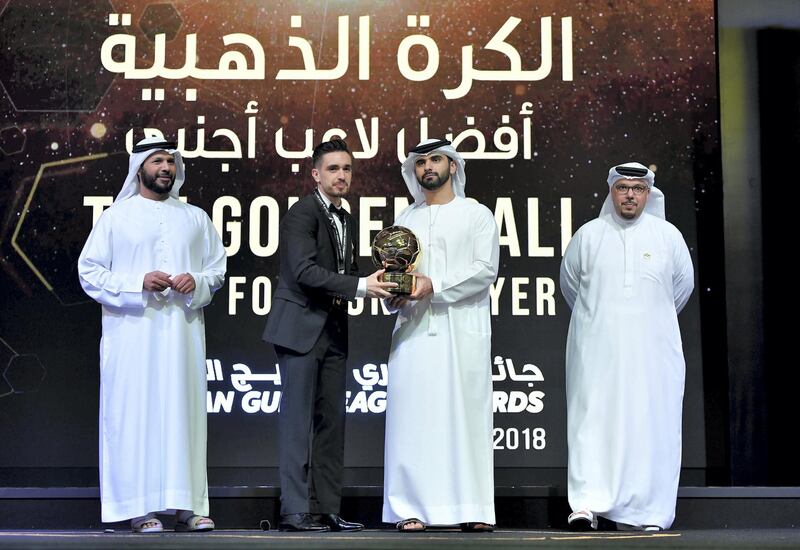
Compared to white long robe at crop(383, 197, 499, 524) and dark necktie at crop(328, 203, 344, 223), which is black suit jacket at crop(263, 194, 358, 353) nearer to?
dark necktie at crop(328, 203, 344, 223)

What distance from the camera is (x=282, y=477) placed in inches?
217

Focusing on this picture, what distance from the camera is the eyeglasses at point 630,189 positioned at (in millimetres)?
5965

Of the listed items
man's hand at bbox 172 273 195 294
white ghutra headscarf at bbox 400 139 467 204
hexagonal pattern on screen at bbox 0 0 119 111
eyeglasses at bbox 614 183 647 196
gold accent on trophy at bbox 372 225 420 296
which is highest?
hexagonal pattern on screen at bbox 0 0 119 111

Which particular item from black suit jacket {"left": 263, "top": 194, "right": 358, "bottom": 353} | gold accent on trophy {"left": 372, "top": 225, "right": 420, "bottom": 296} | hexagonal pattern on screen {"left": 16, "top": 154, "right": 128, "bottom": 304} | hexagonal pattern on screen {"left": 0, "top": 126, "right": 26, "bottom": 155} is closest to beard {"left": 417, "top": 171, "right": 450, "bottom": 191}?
gold accent on trophy {"left": 372, "top": 225, "right": 420, "bottom": 296}

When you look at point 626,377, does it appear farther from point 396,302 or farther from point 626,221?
point 396,302

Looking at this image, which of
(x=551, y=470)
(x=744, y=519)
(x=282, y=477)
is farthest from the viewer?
(x=551, y=470)

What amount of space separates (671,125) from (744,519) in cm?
215

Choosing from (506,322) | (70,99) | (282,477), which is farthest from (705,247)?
(70,99)

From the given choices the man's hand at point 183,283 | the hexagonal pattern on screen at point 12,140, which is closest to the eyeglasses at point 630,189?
the man's hand at point 183,283

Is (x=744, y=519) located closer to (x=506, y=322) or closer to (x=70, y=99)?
(x=506, y=322)

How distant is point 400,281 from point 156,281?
1.01 metres

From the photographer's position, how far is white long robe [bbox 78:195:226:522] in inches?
220

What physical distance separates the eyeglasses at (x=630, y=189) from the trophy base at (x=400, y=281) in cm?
112

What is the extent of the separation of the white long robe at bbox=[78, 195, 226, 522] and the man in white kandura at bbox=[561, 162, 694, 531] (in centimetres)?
163
